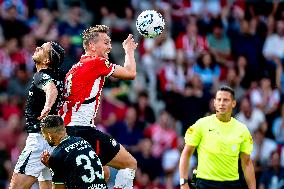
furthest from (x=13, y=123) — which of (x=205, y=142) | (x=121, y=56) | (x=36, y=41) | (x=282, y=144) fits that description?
(x=205, y=142)

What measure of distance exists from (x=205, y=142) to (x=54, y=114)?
2189mm

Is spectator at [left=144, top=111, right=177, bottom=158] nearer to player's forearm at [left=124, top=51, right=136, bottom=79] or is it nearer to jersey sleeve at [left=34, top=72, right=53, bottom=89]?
player's forearm at [left=124, top=51, right=136, bottom=79]

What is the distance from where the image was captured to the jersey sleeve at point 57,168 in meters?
11.2

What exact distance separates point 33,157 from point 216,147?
2498 mm

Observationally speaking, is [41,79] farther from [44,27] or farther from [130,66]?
[44,27]

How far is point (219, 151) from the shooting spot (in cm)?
1304

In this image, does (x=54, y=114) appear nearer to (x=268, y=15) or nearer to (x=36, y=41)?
(x=36, y=41)

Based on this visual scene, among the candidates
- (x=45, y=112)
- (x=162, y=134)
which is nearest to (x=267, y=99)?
(x=162, y=134)

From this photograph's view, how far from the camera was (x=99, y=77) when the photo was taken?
12.2 meters

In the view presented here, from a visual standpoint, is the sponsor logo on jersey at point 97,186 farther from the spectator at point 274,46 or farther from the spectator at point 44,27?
the spectator at point 274,46

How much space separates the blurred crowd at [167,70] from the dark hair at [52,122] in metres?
6.72

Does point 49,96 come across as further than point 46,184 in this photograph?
No

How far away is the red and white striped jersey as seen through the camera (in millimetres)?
12125

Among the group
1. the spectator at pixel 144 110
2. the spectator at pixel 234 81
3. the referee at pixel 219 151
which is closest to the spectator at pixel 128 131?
the spectator at pixel 144 110
